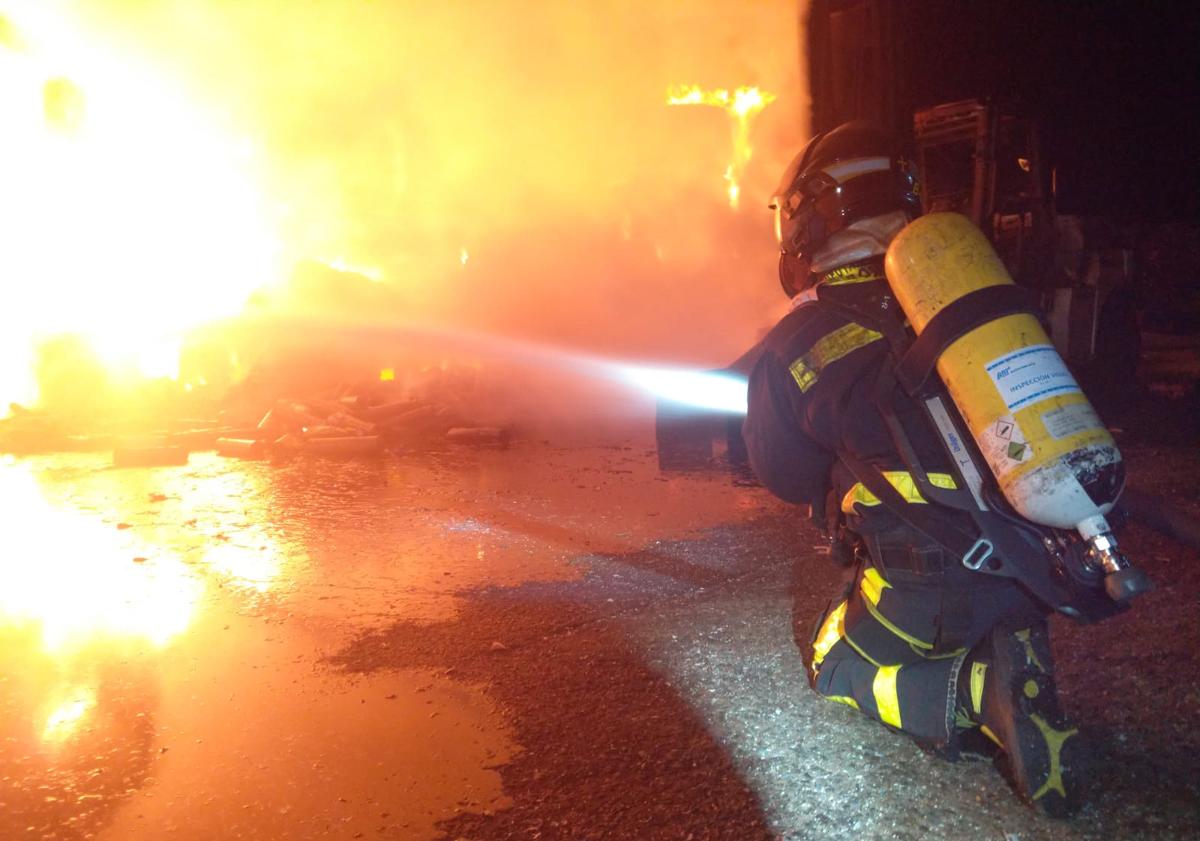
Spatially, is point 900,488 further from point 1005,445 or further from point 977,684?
point 977,684

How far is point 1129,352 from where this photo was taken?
9.21 m

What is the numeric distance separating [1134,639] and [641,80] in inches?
457

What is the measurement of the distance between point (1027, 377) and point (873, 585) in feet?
2.71

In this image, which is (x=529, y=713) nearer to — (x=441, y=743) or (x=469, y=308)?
(x=441, y=743)

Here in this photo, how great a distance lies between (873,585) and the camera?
2.44 m

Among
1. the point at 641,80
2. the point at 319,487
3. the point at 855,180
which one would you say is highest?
the point at 641,80

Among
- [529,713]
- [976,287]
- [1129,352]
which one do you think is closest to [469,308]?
[1129,352]

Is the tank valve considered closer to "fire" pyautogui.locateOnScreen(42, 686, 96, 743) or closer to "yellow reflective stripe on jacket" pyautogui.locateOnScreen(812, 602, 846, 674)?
"yellow reflective stripe on jacket" pyautogui.locateOnScreen(812, 602, 846, 674)

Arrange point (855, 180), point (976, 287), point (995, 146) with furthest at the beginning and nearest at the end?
point (995, 146)
point (855, 180)
point (976, 287)

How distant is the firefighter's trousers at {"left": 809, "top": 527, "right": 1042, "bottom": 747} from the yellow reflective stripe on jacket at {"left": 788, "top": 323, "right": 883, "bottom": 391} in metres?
0.52

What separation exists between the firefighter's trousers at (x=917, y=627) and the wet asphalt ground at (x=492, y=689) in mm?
205

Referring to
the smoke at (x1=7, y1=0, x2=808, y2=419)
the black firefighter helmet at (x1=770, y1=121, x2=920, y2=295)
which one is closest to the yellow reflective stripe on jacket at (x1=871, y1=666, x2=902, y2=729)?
the black firefighter helmet at (x1=770, y1=121, x2=920, y2=295)

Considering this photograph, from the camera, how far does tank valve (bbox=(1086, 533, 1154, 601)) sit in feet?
5.94

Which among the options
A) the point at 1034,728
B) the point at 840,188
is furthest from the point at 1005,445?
the point at 840,188
